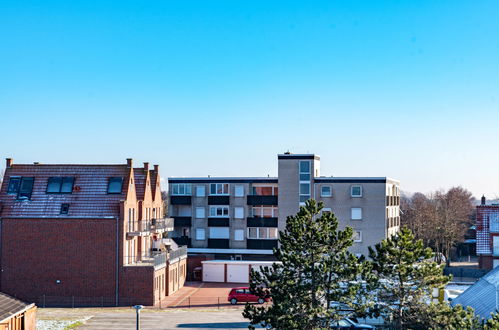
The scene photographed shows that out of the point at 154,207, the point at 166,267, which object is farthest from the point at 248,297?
the point at 154,207

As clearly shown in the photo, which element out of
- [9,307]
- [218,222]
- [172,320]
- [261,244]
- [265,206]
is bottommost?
[172,320]

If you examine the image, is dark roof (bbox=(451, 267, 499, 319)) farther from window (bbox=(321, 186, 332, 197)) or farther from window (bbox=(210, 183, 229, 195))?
window (bbox=(210, 183, 229, 195))

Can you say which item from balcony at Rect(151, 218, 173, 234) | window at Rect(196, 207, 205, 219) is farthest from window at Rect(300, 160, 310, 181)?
balcony at Rect(151, 218, 173, 234)

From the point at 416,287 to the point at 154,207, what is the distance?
33615mm

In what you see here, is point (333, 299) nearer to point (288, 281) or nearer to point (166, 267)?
point (288, 281)

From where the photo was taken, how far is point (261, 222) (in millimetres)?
61188

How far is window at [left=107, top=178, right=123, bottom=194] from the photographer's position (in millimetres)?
46281

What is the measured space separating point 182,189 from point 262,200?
8.50m

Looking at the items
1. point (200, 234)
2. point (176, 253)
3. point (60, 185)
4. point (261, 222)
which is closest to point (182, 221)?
point (200, 234)

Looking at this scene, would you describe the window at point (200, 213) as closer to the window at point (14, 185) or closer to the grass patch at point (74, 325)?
the window at point (14, 185)

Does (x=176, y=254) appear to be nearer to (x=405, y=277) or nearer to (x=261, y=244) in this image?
(x=261, y=244)

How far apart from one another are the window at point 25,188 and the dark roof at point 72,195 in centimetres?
31

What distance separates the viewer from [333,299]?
1037 inches

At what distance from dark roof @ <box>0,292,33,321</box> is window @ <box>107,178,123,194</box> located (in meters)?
16.2
